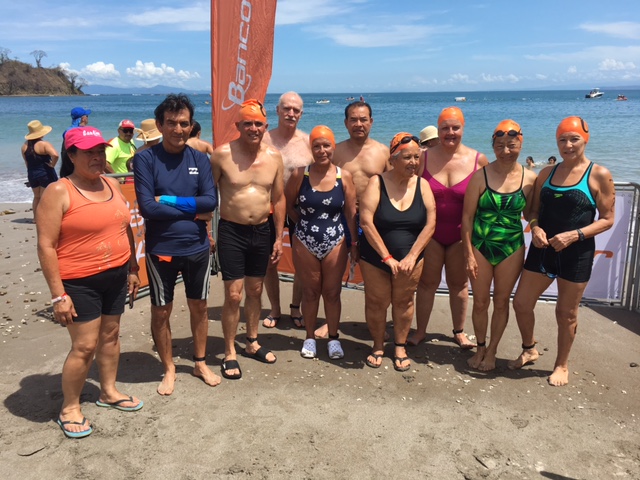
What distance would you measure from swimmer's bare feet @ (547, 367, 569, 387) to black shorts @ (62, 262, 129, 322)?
10.8 ft

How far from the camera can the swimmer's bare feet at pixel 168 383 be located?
3.69 m

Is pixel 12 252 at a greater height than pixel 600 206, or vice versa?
pixel 600 206

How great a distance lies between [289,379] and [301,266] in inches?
37.1

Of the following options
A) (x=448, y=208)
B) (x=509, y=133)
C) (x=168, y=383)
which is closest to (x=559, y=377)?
(x=448, y=208)

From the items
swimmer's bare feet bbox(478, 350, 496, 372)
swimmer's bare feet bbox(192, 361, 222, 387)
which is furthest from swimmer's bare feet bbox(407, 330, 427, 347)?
swimmer's bare feet bbox(192, 361, 222, 387)

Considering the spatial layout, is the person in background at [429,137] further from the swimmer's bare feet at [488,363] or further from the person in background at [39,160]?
the person in background at [39,160]

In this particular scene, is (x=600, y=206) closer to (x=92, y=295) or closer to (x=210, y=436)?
(x=210, y=436)

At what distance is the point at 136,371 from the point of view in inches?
159

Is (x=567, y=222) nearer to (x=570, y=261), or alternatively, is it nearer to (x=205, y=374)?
(x=570, y=261)

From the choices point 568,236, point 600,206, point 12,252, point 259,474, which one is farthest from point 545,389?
point 12,252

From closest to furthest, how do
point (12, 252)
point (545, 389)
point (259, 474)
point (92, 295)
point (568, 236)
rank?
point (259, 474), point (92, 295), point (568, 236), point (545, 389), point (12, 252)

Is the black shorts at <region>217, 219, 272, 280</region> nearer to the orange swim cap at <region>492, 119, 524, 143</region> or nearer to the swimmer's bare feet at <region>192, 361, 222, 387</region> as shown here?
the swimmer's bare feet at <region>192, 361, 222, 387</region>

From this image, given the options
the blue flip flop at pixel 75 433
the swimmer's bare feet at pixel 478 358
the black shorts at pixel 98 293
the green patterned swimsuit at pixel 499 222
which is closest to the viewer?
the black shorts at pixel 98 293

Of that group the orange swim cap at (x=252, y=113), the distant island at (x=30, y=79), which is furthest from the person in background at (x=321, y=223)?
the distant island at (x=30, y=79)
